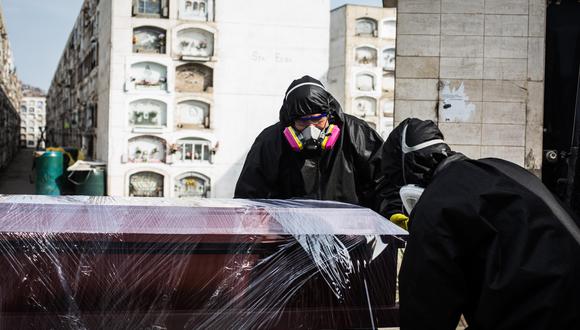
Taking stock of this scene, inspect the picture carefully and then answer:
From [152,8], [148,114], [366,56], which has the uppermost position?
[366,56]

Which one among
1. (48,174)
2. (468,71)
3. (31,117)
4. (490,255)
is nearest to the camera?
(490,255)

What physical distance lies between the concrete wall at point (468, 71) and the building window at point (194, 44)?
10477 mm

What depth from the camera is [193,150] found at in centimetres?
1645

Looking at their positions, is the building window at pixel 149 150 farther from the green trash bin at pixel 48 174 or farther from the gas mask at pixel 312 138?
the gas mask at pixel 312 138

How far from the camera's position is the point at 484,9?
690 cm

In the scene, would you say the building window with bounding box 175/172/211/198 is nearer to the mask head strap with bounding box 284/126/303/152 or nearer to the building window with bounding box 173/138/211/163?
the building window with bounding box 173/138/211/163

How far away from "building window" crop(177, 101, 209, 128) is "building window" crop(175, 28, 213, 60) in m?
1.33

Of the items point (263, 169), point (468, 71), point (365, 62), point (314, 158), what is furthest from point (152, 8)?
point (365, 62)

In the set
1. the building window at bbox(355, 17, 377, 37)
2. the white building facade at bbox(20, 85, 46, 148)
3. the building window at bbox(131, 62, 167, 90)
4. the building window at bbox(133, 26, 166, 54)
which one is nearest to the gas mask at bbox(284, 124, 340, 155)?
the building window at bbox(131, 62, 167, 90)

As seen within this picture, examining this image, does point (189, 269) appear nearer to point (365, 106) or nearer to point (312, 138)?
point (312, 138)

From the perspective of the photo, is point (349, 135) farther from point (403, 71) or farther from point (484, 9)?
point (484, 9)

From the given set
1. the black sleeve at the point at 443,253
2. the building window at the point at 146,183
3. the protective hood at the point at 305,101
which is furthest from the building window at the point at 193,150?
the black sleeve at the point at 443,253

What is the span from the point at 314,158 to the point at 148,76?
13161mm

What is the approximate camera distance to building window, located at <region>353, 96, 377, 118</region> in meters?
28.0
